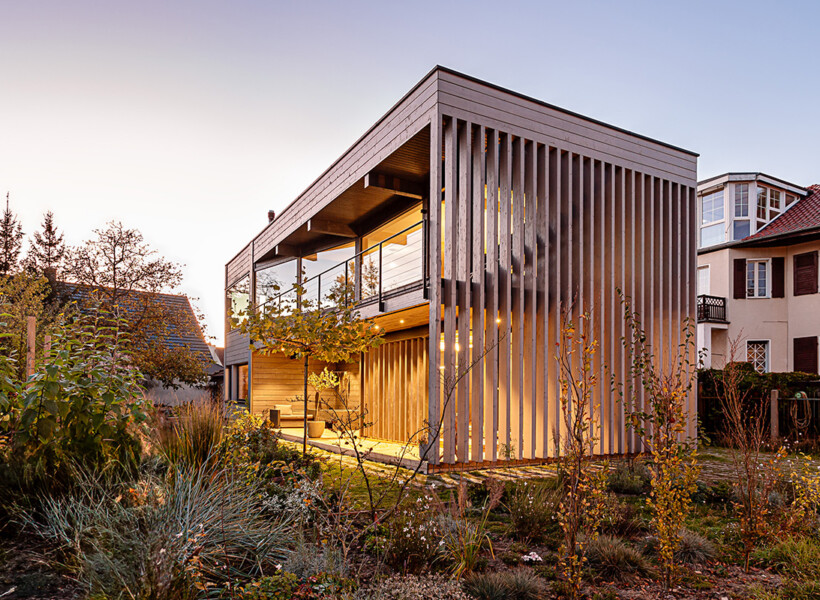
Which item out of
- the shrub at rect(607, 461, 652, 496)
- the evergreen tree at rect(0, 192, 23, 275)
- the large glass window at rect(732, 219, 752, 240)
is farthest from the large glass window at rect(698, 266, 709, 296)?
the evergreen tree at rect(0, 192, 23, 275)

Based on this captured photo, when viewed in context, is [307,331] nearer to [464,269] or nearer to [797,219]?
[464,269]

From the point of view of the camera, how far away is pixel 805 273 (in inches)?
720

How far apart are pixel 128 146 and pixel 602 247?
9589 millimetres

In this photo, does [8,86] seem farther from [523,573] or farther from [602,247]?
[523,573]

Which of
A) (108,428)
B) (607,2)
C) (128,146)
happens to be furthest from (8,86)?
(607,2)

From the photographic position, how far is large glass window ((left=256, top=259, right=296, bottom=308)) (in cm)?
1702

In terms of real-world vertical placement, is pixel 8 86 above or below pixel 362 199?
above

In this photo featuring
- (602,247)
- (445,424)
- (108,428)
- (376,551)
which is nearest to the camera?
(376,551)

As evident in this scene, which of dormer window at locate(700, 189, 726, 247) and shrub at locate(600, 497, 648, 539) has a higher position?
dormer window at locate(700, 189, 726, 247)

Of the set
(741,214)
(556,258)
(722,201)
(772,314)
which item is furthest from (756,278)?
(556,258)

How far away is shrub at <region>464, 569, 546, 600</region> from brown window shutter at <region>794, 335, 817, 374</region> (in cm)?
1817

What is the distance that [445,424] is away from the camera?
7887 mm

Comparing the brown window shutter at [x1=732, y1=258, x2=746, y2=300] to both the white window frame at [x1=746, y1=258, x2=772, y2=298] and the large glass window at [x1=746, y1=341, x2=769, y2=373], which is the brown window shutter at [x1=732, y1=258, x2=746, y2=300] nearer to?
the white window frame at [x1=746, y1=258, x2=772, y2=298]

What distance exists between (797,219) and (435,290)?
17530mm
